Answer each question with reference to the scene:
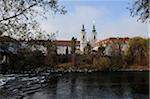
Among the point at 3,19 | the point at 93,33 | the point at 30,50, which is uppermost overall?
the point at 93,33

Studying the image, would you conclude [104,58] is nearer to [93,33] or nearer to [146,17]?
[93,33]

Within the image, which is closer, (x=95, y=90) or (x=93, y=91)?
(x=93, y=91)

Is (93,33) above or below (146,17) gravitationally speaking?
above

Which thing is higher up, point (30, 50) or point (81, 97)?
point (30, 50)

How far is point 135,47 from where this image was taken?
8512 centimetres

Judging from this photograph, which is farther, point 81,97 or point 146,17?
point 81,97

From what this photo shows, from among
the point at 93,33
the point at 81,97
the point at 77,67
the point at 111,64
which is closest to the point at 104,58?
the point at 111,64

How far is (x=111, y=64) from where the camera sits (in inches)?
3428

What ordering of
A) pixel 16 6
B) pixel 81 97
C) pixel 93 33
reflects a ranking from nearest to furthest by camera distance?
1. pixel 16 6
2. pixel 81 97
3. pixel 93 33

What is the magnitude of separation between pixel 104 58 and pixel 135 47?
8.62m

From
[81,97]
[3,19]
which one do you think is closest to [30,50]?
[3,19]

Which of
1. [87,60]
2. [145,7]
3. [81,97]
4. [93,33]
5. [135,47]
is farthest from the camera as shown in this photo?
[93,33]

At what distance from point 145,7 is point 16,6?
8.26 feet

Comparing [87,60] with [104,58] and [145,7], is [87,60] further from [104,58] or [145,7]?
[145,7]
